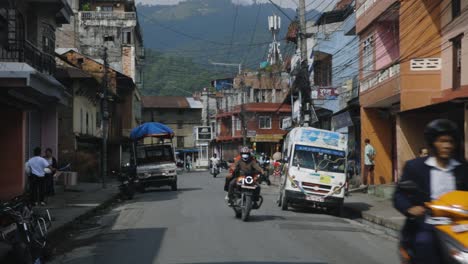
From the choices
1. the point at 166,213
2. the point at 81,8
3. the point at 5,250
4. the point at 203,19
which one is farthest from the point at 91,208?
the point at 203,19

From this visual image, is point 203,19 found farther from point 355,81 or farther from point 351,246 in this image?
point 351,246

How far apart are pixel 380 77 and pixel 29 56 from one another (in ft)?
45.2

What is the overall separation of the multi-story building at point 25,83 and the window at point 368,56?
13511 mm

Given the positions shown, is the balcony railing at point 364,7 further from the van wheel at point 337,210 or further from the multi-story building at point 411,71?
the van wheel at point 337,210

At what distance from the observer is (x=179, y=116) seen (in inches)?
3930

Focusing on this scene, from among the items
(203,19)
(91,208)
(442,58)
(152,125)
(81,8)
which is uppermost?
(203,19)

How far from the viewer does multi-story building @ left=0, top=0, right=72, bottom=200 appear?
59.4ft

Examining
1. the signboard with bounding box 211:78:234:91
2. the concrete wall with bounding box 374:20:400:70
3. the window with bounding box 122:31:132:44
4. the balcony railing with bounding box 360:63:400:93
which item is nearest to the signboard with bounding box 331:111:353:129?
the balcony railing with bounding box 360:63:400:93

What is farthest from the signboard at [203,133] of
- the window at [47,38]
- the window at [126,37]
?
the window at [47,38]

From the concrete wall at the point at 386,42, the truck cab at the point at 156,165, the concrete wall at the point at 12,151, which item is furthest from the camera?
the truck cab at the point at 156,165

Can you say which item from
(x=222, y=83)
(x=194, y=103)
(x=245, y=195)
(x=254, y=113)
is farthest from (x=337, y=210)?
(x=222, y=83)

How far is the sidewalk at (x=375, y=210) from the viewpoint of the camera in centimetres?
1740

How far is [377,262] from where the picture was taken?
10.9 meters

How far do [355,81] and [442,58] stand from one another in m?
10.6
